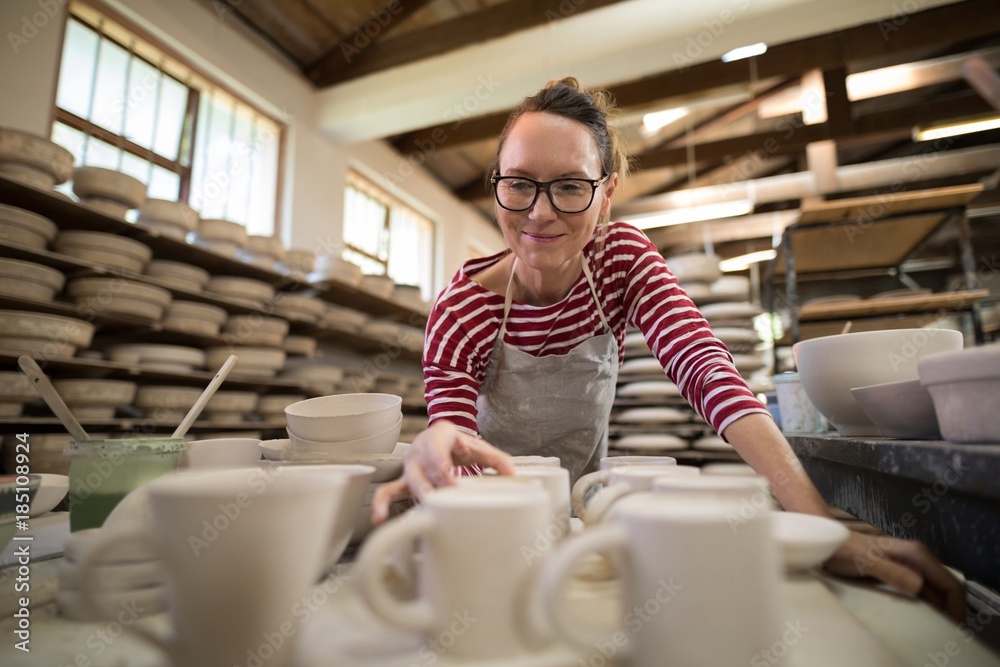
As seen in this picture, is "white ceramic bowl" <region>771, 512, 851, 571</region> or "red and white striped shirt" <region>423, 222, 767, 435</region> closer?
"white ceramic bowl" <region>771, 512, 851, 571</region>

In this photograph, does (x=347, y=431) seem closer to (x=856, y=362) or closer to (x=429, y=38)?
(x=856, y=362)

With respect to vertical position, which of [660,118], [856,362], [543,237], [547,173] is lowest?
[856,362]

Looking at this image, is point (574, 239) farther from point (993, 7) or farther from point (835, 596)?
point (993, 7)

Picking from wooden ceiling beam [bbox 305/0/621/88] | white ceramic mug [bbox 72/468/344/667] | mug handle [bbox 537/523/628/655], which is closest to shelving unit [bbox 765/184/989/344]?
wooden ceiling beam [bbox 305/0/621/88]

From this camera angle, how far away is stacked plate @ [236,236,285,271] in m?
3.34

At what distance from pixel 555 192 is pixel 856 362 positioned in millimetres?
666

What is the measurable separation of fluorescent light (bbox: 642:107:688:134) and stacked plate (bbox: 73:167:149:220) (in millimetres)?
5235

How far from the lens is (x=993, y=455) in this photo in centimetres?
53

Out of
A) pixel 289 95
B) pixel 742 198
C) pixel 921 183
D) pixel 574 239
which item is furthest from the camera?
pixel 921 183

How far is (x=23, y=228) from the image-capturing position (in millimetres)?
2236

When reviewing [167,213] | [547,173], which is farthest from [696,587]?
[167,213]

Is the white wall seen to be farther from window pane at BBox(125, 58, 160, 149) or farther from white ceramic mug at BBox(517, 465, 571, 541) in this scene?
white ceramic mug at BBox(517, 465, 571, 541)

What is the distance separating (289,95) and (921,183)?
7.50 m

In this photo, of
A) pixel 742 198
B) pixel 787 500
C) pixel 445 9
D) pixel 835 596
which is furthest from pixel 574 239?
pixel 742 198
